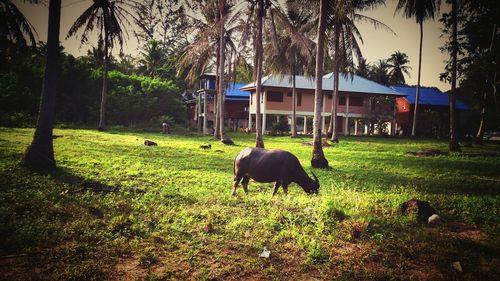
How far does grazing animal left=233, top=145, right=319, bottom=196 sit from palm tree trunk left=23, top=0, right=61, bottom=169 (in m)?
6.72

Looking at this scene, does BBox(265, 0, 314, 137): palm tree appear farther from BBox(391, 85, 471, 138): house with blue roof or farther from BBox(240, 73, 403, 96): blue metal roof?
BBox(391, 85, 471, 138): house with blue roof

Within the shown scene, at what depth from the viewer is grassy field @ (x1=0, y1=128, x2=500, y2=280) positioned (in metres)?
4.61

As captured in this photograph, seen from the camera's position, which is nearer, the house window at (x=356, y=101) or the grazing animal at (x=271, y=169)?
the grazing animal at (x=271, y=169)

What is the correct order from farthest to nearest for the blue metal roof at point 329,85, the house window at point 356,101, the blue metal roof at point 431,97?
the blue metal roof at point 431,97 → the house window at point 356,101 → the blue metal roof at point 329,85

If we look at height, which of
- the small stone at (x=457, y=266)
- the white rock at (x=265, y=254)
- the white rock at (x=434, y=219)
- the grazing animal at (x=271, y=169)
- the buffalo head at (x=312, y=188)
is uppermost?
the grazing animal at (x=271, y=169)

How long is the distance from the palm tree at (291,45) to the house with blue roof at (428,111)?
708 inches

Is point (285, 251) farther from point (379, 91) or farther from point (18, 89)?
point (379, 91)

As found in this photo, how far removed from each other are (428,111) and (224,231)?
4055cm

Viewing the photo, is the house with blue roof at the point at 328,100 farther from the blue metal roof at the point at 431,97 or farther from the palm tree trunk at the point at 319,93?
the palm tree trunk at the point at 319,93

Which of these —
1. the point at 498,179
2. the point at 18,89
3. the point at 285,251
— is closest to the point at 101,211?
the point at 285,251

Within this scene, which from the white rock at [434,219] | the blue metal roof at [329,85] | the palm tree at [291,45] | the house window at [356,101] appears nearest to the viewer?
the white rock at [434,219]

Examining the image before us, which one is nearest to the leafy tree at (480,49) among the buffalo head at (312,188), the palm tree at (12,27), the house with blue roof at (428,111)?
the house with blue roof at (428,111)

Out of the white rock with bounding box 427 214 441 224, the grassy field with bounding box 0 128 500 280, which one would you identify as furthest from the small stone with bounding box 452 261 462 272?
the white rock with bounding box 427 214 441 224

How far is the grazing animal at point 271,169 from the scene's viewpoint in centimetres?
848
